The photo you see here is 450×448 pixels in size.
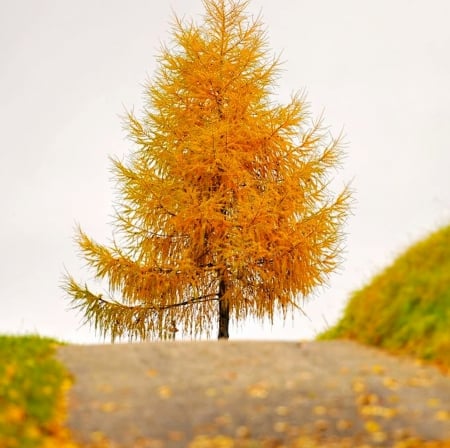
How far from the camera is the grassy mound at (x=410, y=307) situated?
9234mm

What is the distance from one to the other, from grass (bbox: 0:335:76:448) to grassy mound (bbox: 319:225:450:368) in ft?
14.3

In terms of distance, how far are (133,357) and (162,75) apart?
1031cm

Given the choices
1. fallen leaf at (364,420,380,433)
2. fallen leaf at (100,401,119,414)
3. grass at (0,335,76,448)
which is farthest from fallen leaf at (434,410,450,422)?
grass at (0,335,76,448)

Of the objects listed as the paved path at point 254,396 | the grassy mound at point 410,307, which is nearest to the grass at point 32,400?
the paved path at point 254,396

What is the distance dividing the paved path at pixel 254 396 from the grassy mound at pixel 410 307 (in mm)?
441

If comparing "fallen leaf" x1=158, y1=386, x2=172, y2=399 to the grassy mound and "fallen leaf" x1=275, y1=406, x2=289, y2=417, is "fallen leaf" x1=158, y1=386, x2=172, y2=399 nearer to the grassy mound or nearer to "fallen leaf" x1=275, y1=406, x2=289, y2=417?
"fallen leaf" x1=275, y1=406, x2=289, y2=417

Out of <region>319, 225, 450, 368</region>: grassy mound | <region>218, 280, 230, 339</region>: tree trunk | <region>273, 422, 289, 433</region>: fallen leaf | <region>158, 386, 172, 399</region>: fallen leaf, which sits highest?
<region>218, 280, 230, 339</region>: tree trunk

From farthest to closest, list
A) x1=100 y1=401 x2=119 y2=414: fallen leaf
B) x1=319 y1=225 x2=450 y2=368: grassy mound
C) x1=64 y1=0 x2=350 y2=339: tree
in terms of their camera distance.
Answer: x1=64 y1=0 x2=350 y2=339: tree
x1=319 y1=225 x2=450 y2=368: grassy mound
x1=100 y1=401 x2=119 y2=414: fallen leaf

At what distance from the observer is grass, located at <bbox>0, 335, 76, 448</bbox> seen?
6410 mm

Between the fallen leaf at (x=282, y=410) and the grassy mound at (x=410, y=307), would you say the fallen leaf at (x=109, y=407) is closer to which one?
the fallen leaf at (x=282, y=410)

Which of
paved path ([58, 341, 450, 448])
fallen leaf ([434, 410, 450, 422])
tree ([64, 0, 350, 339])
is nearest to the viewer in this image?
→ paved path ([58, 341, 450, 448])

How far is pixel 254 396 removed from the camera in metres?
7.50

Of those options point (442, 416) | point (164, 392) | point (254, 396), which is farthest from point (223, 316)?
point (442, 416)

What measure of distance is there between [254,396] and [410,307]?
335cm
